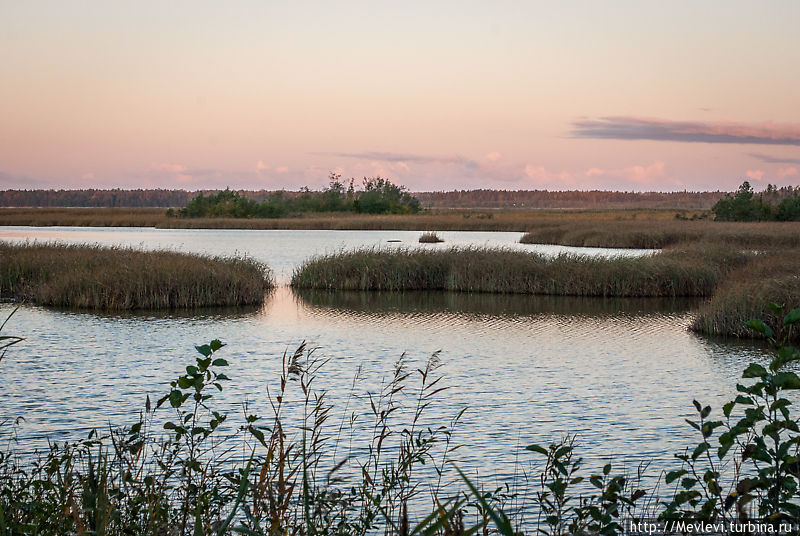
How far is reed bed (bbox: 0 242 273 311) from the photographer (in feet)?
74.9

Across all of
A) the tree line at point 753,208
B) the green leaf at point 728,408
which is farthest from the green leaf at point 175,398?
the tree line at point 753,208

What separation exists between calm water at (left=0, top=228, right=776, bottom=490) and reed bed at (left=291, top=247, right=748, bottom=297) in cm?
120

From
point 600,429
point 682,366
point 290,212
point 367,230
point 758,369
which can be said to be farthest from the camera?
point 290,212

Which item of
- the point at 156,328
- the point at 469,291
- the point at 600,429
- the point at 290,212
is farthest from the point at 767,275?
the point at 290,212

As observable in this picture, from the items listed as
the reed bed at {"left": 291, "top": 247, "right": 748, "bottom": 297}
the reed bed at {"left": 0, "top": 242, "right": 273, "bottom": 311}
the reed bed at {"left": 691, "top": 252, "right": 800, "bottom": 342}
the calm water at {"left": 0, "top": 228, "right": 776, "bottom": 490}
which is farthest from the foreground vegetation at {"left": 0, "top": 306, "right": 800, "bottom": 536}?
the reed bed at {"left": 291, "top": 247, "right": 748, "bottom": 297}

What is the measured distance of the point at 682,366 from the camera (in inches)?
610

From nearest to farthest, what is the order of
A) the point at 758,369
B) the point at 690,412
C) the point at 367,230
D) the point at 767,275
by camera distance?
1. the point at 758,369
2. the point at 690,412
3. the point at 767,275
4. the point at 367,230

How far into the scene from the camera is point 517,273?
27.7m

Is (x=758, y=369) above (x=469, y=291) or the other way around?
above

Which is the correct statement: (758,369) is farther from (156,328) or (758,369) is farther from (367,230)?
(367,230)

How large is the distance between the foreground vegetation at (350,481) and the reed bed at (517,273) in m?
14.1

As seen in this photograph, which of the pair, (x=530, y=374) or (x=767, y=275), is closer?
(x=530, y=374)

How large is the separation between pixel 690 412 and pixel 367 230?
70.7m

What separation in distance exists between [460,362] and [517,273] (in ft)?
41.3
